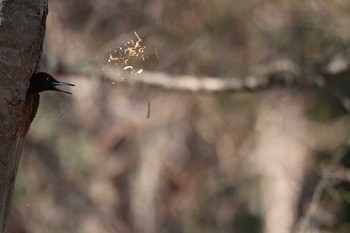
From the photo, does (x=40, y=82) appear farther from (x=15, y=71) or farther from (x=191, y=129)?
(x=191, y=129)

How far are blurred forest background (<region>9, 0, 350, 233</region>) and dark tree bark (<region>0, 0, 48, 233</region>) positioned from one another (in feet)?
13.7

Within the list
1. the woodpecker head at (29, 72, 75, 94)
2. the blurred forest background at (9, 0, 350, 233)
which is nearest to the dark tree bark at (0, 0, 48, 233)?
the woodpecker head at (29, 72, 75, 94)

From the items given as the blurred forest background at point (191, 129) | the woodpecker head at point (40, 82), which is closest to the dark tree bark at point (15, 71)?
the woodpecker head at point (40, 82)

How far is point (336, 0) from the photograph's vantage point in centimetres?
755

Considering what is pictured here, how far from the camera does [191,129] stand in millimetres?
12414

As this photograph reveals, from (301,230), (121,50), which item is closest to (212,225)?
(301,230)

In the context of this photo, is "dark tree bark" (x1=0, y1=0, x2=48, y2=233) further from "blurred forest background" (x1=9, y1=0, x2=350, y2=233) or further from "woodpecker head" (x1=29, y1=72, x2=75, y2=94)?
"blurred forest background" (x1=9, y1=0, x2=350, y2=233)

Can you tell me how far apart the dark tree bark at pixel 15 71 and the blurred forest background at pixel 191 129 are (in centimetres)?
418

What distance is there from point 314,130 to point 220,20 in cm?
349

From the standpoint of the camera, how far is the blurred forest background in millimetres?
8039

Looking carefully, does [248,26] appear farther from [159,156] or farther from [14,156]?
[14,156]

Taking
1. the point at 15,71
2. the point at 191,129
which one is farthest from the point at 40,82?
the point at 191,129

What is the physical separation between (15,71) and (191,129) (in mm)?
9971

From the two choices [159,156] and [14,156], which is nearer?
[14,156]
